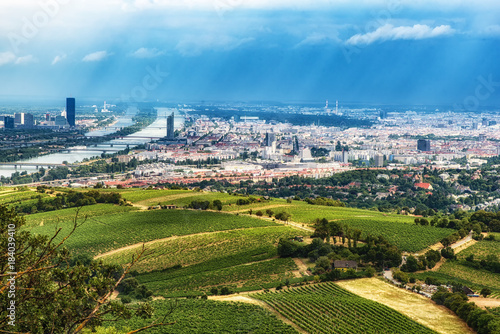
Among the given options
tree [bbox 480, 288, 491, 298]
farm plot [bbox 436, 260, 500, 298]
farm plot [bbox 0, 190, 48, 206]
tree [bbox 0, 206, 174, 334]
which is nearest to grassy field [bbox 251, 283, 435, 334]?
tree [bbox 480, 288, 491, 298]

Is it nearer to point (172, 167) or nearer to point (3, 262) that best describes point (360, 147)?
point (172, 167)

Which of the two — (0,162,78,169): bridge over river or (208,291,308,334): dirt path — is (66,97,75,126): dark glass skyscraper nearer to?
(0,162,78,169): bridge over river

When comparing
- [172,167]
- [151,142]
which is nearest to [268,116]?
[151,142]

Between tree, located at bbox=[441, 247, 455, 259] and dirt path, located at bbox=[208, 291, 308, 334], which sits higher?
tree, located at bbox=[441, 247, 455, 259]

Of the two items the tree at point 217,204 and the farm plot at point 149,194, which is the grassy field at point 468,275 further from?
the farm plot at point 149,194

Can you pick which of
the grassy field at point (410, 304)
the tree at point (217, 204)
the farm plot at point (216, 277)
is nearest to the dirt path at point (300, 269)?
the farm plot at point (216, 277)

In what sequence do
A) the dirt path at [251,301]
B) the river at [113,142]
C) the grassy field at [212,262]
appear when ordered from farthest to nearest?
the river at [113,142] < the grassy field at [212,262] < the dirt path at [251,301]
